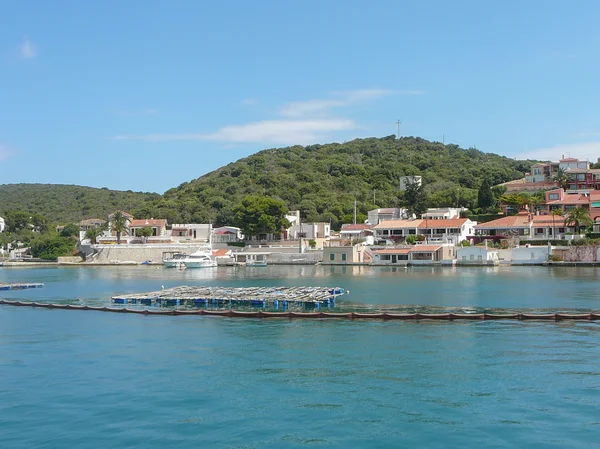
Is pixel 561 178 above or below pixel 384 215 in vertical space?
above

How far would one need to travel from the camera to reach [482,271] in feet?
231

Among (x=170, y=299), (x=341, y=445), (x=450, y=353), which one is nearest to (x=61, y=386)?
(x=341, y=445)

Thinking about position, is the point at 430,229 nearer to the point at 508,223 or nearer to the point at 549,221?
the point at 508,223

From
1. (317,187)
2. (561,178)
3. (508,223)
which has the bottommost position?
(508,223)

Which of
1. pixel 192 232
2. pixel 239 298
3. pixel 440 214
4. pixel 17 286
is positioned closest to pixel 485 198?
pixel 440 214

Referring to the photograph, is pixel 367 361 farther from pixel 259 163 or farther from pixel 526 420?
pixel 259 163

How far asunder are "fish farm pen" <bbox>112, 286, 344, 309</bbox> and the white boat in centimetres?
3750

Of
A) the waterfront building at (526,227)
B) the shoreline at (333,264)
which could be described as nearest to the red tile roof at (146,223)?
the shoreline at (333,264)

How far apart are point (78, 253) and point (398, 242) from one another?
50570 mm

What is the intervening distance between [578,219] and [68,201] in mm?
126575

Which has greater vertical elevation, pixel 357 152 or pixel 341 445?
pixel 357 152

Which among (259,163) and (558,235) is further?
(259,163)

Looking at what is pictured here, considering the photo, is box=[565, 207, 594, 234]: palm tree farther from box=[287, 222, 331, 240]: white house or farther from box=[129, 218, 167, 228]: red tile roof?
box=[129, 218, 167, 228]: red tile roof

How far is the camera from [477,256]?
7938 cm
